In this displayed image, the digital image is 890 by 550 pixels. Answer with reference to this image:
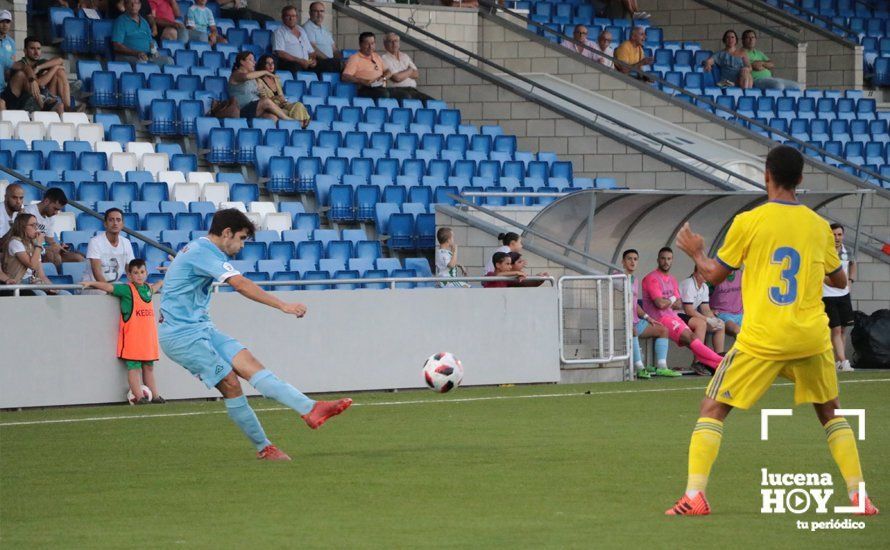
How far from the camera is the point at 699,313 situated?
66.9 ft

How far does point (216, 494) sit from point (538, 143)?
16.8m

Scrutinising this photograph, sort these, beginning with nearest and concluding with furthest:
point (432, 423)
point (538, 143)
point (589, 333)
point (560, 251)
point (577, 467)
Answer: point (577, 467), point (432, 423), point (589, 333), point (560, 251), point (538, 143)

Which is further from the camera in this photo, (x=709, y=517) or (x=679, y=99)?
(x=679, y=99)

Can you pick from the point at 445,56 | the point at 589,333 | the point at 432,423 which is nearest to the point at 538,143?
the point at 445,56

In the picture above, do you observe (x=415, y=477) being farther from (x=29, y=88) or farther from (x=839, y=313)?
(x=29, y=88)

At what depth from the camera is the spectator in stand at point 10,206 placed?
17.0 metres

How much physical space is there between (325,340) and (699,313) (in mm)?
5515

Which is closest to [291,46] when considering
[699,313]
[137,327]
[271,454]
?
[699,313]

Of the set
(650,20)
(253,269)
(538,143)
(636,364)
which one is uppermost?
(650,20)

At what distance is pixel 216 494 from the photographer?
9.30 metres

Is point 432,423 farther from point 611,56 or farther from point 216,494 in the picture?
point 611,56

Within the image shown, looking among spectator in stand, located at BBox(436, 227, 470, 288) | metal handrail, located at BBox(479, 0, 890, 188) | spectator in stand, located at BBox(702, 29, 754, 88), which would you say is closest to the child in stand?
spectator in stand, located at BBox(436, 227, 470, 288)

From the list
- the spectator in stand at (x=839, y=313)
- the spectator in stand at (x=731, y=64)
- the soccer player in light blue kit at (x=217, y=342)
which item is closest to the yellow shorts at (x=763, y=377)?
the soccer player in light blue kit at (x=217, y=342)

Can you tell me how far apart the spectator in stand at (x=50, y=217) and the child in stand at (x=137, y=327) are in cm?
136
